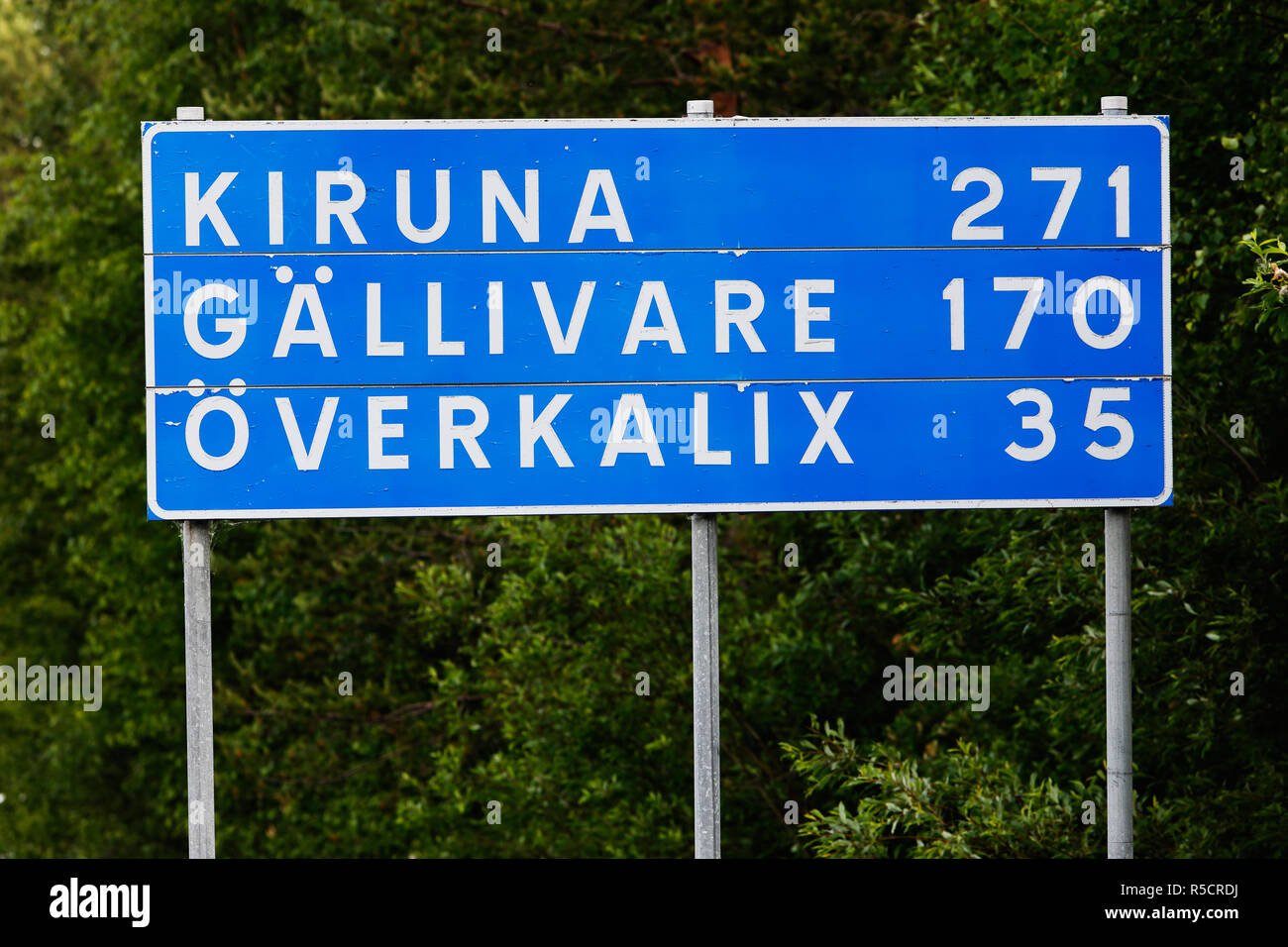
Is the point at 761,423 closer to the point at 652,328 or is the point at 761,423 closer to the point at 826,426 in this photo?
→ the point at 826,426

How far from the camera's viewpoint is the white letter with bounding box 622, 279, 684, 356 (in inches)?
233

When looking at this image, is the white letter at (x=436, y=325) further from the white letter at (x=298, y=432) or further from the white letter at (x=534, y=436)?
the white letter at (x=298, y=432)

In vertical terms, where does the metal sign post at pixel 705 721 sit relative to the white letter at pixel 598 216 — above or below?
below

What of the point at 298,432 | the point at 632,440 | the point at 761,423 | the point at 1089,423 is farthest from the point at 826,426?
the point at 298,432

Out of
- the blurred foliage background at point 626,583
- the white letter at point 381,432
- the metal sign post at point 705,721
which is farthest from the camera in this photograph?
the blurred foliage background at point 626,583

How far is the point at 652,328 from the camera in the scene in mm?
5926

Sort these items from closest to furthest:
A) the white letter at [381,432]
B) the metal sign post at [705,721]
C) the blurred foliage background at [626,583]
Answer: the metal sign post at [705,721] → the white letter at [381,432] → the blurred foliage background at [626,583]

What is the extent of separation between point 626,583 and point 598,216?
32.8ft

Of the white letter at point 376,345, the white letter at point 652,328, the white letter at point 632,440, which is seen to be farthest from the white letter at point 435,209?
the white letter at point 632,440

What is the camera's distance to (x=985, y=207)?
598 cm

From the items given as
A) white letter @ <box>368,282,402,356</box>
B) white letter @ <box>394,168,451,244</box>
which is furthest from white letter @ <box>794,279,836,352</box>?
white letter @ <box>368,282,402,356</box>

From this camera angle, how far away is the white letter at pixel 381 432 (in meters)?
5.87

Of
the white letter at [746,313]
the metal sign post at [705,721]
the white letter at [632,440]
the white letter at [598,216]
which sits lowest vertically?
the metal sign post at [705,721]

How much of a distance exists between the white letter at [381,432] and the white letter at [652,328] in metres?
0.86
